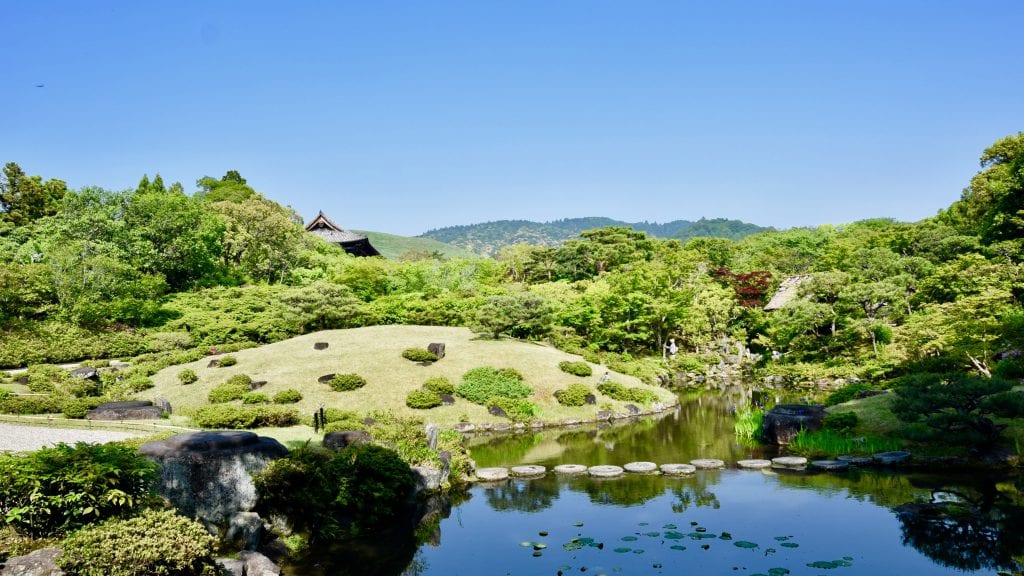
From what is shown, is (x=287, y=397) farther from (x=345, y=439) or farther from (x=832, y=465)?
(x=832, y=465)

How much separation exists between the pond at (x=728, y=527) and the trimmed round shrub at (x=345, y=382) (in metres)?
11.6

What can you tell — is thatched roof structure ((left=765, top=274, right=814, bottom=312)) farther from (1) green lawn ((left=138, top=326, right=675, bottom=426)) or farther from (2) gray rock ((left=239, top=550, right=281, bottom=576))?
(2) gray rock ((left=239, top=550, right=281, bottom=576))

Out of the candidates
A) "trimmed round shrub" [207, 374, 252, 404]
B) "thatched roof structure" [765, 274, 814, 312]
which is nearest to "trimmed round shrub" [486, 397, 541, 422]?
"trimmed round shrub" [207, 374, 252, 404]

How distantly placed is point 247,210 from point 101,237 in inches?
398

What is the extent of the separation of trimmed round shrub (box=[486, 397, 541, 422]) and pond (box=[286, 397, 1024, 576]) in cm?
772

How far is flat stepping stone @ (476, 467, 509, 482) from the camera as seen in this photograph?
56.9ft

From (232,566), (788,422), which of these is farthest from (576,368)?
(232,566)

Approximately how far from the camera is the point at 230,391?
25.0 meters

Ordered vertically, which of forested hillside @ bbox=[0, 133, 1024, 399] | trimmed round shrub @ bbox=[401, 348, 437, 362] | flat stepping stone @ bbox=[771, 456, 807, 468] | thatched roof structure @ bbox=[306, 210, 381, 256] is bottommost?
flat stepping stone @ bbox=[771, 456, 807, 468]

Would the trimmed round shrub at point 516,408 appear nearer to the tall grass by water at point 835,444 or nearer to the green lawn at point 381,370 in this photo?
the green lawn at point 381,370

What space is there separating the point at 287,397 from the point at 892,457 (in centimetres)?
2113

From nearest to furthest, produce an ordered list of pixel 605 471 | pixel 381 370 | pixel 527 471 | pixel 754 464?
pixel 605 471
pixel 527 471
pixel 754 464
pixel 381 370

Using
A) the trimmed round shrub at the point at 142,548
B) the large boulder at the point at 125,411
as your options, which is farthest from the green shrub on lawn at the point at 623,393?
the trimmed round shrub at the point at 142,548

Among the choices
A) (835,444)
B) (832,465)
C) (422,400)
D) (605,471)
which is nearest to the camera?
(832,465)
